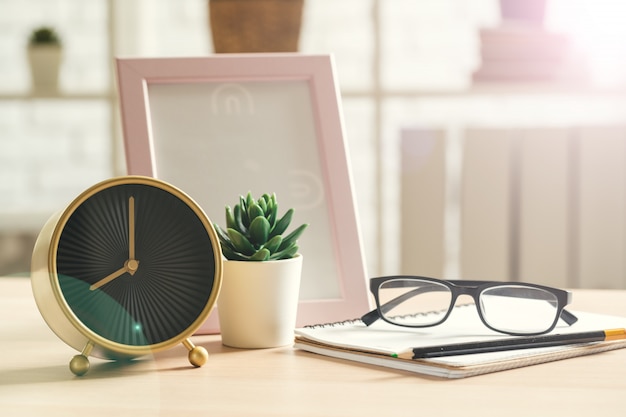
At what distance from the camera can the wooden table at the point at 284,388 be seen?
2.00ft

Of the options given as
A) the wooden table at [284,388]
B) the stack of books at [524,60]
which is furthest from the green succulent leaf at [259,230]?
the stack of books at [524,60]

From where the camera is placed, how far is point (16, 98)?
8.02 feet

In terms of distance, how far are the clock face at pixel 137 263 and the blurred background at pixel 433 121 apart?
1.39 m

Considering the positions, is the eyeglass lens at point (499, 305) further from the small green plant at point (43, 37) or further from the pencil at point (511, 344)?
the small green plant at point (43, 37)

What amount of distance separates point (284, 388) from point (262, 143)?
15.2 inches

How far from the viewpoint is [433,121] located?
2.53m

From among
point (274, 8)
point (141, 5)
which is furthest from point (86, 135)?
point (274, 8)

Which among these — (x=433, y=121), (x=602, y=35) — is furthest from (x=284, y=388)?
(x=602, y=35)

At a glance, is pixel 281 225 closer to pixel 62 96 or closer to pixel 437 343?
pixel 437 343

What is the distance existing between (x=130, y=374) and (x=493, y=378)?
30cm

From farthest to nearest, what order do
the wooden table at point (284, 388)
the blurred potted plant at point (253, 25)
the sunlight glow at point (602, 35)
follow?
the sunlight glow at point (602, 35) < the blurred potted plant at point (253, 25) < the wooden table at point (284, 388)

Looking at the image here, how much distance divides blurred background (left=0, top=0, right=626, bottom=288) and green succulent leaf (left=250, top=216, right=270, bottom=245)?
1.34 meters

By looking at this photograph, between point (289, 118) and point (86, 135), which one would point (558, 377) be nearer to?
point (289, 118)

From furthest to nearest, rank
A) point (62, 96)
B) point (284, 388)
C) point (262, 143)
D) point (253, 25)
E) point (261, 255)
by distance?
point (62, 96)
point (253, 25)
point (262, 143)
point (261, 255)
point (284, 388)
